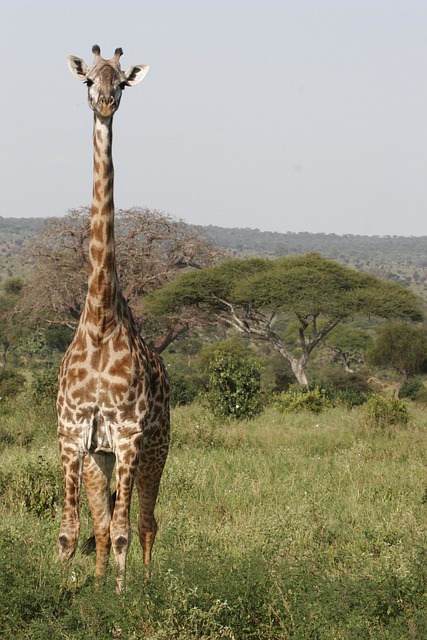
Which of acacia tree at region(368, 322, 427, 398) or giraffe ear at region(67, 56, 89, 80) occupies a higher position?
giraffe ear at region(67, 56, 89, 80)

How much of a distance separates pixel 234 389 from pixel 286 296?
798cm

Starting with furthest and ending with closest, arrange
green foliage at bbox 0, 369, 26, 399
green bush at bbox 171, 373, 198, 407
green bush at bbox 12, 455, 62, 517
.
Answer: green foliage at bbox 0, 369, 26, 399, green bush at bbox 171, 373, 198, 407, green bush at bbox 12, 455, 62, 517

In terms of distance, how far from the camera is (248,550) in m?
5.26

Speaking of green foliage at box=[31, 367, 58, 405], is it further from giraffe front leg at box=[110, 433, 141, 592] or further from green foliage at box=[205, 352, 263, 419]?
giraffe front leg at box=[110, 433, 141, 592]

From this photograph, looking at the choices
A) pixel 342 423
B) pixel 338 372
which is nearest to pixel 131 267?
pixel 338 372

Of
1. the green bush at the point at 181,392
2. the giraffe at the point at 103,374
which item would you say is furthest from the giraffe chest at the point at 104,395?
the green bush at the point at 181,392

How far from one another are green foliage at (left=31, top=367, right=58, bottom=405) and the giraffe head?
955 centimetres

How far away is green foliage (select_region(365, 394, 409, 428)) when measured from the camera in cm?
1279

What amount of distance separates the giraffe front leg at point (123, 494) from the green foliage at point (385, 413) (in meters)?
7.95

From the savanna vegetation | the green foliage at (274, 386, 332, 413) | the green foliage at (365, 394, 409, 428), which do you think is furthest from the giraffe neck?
the green foliage at (274, 386, 332, 413)

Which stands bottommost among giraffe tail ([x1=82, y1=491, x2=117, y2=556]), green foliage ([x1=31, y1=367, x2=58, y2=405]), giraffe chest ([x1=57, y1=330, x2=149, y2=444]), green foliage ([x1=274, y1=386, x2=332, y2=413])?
green foliage ([x1=274, y1=386, x2=332, y2=413])

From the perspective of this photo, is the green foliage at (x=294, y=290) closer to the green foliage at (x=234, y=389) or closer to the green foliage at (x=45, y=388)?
the green foliage at (x=234, y=389)

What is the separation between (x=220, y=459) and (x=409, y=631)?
557 cm

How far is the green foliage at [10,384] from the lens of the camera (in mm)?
19203
